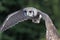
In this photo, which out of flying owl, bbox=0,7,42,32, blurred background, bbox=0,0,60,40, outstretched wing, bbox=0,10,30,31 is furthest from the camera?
blurred background, bbox=0,0,60,40

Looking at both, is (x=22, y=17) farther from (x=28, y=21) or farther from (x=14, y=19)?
(x=28, y=21)

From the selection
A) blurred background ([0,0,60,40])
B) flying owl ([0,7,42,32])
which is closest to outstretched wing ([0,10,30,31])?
flying owl ([0,7,42,32])

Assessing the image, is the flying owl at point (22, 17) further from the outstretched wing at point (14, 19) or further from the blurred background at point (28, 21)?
the blurred background at point (28, 21)

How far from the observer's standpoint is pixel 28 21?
493cm

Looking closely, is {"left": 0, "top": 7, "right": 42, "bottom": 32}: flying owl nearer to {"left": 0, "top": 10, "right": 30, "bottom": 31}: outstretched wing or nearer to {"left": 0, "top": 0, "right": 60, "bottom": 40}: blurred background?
{"left": 0, "top": 10, "right": 30, "bottom": 31}: outstretched wing

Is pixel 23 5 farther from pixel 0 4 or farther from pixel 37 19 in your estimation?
pixel 37 19

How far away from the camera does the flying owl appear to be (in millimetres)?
2506

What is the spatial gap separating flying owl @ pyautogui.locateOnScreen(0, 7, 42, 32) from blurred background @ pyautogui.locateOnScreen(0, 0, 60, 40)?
6.05 feet

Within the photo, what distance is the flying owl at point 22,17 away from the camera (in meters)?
2.51

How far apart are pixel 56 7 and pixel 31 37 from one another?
0.77m

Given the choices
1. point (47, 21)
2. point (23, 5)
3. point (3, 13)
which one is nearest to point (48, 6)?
point (23, 5)

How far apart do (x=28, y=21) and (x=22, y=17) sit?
2249mm

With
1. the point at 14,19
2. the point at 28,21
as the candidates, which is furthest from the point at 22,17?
the point at 28,21

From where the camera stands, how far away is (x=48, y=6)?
15.9 ft
